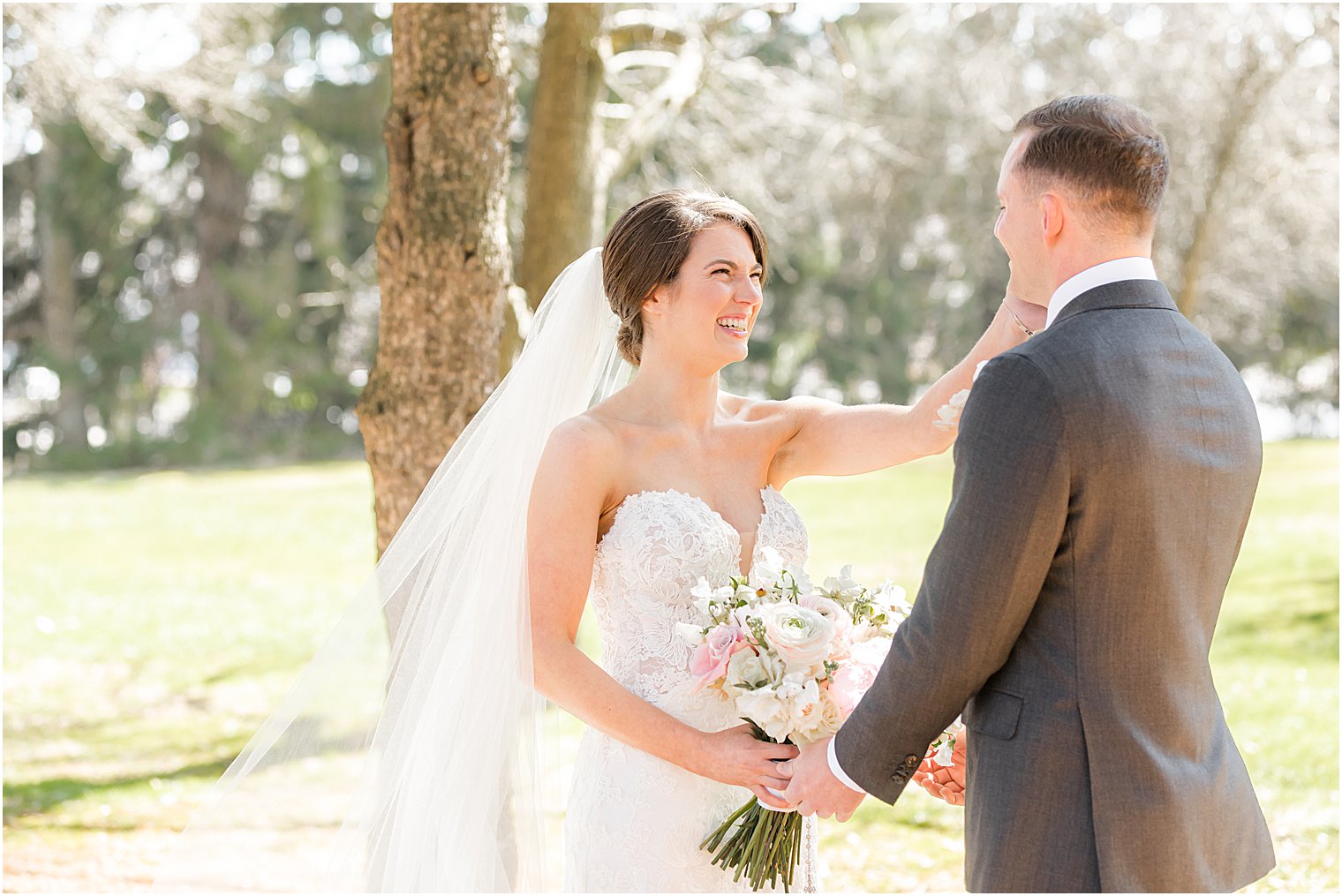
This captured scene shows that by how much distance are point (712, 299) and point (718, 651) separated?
3.03ft

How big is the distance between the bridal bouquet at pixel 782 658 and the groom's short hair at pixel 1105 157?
1031mm

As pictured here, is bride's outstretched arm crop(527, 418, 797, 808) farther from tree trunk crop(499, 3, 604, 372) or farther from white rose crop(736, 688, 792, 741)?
tree trunk crop(499, 3, 604, 372)

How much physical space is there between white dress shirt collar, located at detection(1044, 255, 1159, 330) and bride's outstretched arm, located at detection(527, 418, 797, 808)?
1225 mm

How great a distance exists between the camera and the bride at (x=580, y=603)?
121 inches

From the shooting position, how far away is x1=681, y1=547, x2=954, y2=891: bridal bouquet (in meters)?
2.69

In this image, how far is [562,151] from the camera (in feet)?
22.0

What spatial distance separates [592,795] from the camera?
3.21 metres

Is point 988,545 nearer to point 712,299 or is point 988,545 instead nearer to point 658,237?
point 712,299

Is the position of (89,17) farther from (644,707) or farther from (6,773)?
(644,707)

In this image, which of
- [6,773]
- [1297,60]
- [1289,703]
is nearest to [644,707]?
[6,773]

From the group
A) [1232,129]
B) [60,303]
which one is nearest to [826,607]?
[1232,129]

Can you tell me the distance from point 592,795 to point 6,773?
Answer: 5.79 meters

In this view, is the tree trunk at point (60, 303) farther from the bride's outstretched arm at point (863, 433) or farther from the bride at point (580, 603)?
the bride's outstretched arm at point (863, 433)

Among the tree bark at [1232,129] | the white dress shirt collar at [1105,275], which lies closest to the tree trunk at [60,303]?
the tree bark at [1232,129]
